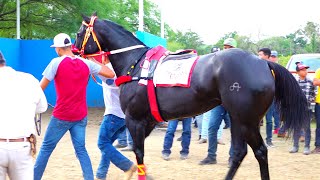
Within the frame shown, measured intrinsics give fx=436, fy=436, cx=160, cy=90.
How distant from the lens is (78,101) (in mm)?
4852

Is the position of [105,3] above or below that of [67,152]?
above

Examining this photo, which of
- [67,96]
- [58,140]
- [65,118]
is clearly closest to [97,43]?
[67,96]

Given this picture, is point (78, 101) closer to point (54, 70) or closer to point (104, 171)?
→ point (54, 70)

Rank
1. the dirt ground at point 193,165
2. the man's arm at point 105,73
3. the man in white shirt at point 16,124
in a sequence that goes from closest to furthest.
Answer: the man in white shirt at point 16,124 → the man's arm at point 105,73 → the dirt ground at point 193,165

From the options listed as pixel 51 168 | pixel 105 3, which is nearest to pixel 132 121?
pixel 51 168

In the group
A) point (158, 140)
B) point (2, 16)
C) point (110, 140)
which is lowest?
point (158, 140)

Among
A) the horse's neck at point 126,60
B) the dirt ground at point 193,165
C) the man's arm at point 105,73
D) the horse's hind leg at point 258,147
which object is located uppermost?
the horse's neck at point 126,60

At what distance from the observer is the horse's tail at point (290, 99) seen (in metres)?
5.06

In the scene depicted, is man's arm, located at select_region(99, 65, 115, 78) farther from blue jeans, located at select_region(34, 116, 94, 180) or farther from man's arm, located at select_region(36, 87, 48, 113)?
man's arm, located at select_region(36, 87, 48, 113)

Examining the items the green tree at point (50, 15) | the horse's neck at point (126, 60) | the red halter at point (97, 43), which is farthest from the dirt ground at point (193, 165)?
the green tree at point (50, 15)

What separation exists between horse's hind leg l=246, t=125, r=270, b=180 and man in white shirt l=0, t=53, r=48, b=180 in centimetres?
246

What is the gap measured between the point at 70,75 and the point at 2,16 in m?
14.1

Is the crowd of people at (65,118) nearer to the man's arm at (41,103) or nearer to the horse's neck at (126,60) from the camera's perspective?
the man's arm at (41,103)

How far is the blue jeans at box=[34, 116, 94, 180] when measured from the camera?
4852mm
